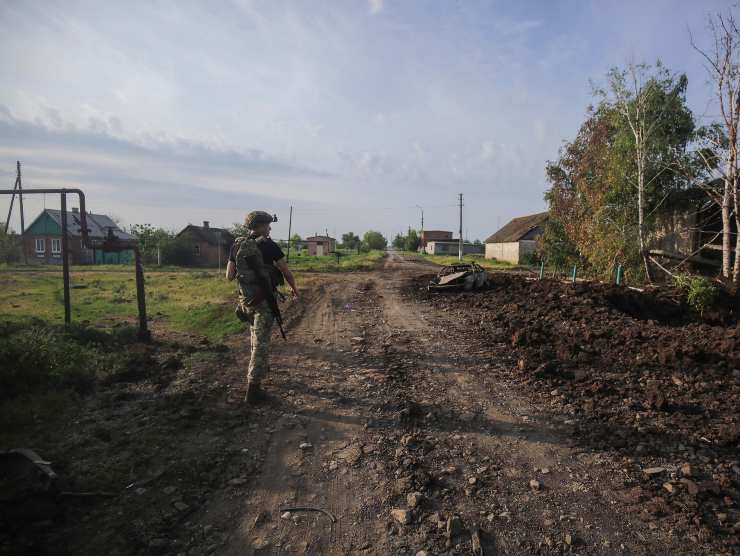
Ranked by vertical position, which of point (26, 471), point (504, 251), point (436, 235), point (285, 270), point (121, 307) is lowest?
point (26, 471)

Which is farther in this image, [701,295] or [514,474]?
[701,295]

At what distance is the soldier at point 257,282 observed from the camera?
4.35 m

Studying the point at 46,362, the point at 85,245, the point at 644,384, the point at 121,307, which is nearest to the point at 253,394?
the point at 46,362

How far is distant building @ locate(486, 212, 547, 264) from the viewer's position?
33594mm

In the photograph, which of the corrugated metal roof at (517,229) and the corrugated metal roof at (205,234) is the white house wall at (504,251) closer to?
the corrugated metal roof at (517,229)

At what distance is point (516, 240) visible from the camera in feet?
114

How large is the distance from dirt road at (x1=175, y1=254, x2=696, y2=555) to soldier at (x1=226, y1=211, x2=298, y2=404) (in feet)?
1.32

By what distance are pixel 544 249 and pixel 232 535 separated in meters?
19.0

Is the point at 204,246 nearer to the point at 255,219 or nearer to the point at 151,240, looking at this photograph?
the point at 151,240

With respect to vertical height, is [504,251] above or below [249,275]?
above

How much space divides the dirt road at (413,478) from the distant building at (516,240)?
27.8 metres

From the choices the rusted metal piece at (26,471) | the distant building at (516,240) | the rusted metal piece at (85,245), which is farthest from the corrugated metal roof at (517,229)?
the rusted metal piece at (26,471)

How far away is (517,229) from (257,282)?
120ft

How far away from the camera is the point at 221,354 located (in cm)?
617
